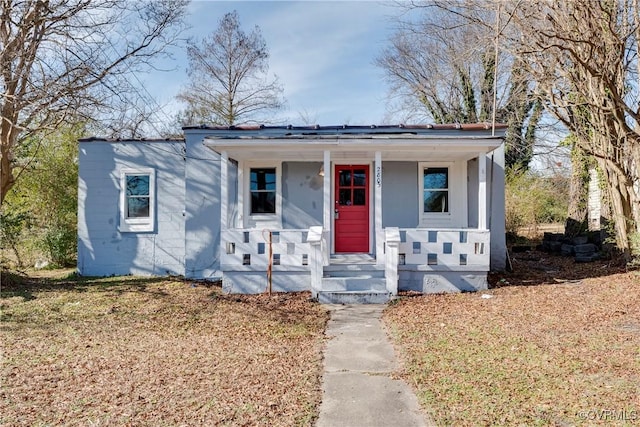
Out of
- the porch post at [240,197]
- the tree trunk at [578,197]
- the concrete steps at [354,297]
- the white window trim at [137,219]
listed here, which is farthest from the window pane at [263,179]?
the tree trunk at [578,197]

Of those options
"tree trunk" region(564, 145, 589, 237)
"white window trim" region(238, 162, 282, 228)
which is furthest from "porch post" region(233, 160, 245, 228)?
"tree trunk" region(564, 145, 589, 237)

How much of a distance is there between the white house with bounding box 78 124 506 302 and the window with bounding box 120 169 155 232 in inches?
1.0

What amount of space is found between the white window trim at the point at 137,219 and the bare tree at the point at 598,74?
8451 millimetres

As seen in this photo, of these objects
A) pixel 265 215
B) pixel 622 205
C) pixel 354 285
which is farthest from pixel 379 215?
pixel 622 205

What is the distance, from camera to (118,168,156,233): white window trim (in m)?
9.86

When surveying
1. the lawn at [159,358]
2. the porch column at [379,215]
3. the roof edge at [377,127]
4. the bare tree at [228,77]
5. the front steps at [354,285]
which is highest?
the bare tree at [228,77]

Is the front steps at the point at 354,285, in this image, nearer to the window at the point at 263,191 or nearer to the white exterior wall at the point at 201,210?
the window at the point at 263,191

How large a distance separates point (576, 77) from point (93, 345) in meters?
9.74

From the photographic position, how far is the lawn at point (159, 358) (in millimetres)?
3174

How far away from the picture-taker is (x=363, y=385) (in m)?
3.72

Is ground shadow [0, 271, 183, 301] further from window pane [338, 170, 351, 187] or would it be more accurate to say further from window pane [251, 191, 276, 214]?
window pane [338, 170, 351, 187]

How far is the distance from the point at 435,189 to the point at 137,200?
7078 millimetres

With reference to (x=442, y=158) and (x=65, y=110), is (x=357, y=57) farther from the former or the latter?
(x=65, y=110)

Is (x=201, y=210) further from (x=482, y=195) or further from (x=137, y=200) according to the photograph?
(x=482, y=195)
